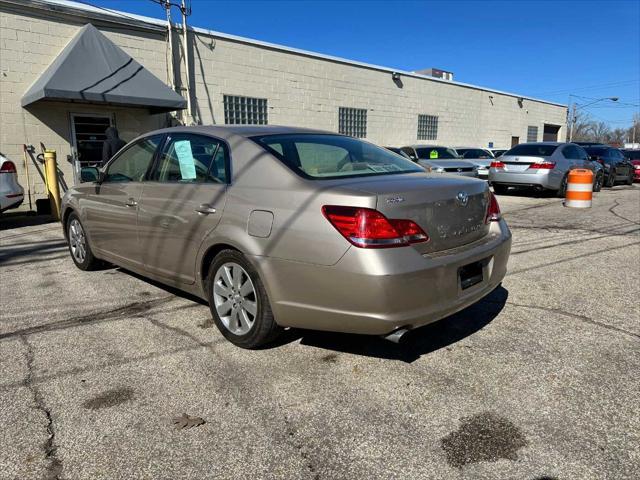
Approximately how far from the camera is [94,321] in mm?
4000

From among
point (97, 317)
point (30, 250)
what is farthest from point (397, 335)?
point (30, 250)

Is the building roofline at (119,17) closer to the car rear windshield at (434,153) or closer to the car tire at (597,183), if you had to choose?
the car rear windshield at (434,153)

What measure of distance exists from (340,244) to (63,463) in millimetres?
1713

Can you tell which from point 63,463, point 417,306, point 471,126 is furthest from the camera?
point 471,126

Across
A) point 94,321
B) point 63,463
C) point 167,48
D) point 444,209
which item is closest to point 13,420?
point 63,463

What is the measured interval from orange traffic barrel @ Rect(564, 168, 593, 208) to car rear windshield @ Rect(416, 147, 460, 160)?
4.82 meters

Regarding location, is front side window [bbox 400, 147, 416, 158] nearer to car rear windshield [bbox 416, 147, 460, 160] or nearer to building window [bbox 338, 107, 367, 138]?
car rear windshield [bbox 416, 147, 460, 160]

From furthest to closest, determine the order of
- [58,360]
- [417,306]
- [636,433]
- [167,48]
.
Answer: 1. [167,48]
2. [58,360]
3. [417,306]
4. [636,433]

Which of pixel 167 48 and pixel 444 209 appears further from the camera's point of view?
pixel 167 48

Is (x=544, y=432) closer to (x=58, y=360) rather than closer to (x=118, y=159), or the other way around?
(x=58, y=360)

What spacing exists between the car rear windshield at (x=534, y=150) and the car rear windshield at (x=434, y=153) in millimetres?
2454

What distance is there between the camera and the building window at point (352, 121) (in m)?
18.4

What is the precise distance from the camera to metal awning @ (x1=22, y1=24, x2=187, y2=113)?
10.2m

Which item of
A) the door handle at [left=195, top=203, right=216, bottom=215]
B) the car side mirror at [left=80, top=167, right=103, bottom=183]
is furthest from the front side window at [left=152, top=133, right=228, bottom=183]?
the car side mirror at [left=80, top=167, right=103, bottom=183]
